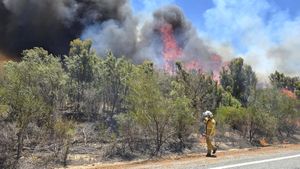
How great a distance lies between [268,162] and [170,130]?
1069 cm

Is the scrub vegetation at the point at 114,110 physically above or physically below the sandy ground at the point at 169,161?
above

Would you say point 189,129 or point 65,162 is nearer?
point 65,162

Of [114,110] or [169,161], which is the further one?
[114,110]

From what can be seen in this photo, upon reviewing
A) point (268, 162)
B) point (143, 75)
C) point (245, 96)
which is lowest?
point (268, 162)

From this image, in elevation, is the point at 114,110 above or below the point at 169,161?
above

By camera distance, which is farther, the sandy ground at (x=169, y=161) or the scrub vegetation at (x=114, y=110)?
the scrub vegetation at (x=114, y=110)

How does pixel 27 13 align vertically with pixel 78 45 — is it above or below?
above

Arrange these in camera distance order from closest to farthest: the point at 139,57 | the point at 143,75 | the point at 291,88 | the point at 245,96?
the point at 143,75 → the point at 245,96 → the point at 139,57 → the point at 291,88

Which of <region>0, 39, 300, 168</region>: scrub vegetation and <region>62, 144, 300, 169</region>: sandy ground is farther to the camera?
<region>0, 39, 300, 168</region>: scrub vegetation

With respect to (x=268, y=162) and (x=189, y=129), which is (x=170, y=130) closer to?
(x=189, y=129)

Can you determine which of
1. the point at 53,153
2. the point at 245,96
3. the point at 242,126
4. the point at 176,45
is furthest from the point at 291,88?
the point at 53,153

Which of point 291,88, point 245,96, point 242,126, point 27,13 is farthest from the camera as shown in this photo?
point 291,88

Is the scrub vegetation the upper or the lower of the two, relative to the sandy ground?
upper

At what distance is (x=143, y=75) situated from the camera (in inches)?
872
